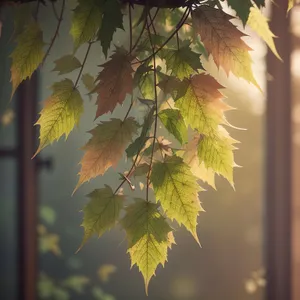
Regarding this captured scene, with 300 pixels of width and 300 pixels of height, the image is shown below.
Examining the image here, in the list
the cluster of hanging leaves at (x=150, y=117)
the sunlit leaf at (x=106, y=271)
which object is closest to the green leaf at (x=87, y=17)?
the cluster of hanging leaves at (x=150, y=117)

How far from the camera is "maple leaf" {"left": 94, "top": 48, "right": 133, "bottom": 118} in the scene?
0.42 metres

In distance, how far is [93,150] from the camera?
0.44m

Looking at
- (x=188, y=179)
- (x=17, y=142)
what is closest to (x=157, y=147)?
(x=188, y=179)

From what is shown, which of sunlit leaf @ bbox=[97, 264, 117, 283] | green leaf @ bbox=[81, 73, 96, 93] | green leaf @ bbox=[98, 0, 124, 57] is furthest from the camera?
sunlit leaf @ bbox=[97, 264, 117, 283]

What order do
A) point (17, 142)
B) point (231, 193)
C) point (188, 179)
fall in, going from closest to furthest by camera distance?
point (188, 179) → point (17, 142) → point (231, 193)

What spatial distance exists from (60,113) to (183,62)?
0.11 m

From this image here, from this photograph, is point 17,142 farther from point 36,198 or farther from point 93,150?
point 93,150

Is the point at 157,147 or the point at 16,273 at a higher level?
the point at 157,147

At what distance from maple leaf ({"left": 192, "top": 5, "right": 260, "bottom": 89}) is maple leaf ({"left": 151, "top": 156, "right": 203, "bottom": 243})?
0.10m

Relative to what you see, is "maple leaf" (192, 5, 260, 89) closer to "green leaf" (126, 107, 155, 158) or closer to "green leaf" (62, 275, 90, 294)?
"green leaf" (126, 107, 155, 158)

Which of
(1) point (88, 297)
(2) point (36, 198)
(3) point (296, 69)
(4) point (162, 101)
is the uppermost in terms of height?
(3) point (296, 69)

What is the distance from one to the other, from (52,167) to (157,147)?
44.9 inches

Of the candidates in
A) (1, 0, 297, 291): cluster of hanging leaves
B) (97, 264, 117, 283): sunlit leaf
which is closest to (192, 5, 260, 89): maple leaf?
(1, 0, 297, 291): cluster of hanging leaves

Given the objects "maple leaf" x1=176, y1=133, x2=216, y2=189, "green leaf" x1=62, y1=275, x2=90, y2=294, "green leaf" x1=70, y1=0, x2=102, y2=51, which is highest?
"green leaf" x1=70, y1=0, x2=102, y2=51
